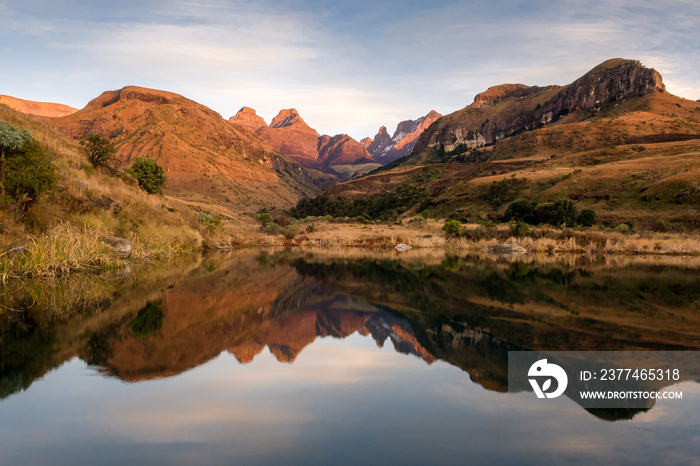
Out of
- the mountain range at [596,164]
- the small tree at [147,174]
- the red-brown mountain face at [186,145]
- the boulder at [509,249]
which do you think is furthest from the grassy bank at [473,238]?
the red-brown mountain face at [186,145]

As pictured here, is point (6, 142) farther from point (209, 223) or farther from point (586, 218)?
point (586, 218)

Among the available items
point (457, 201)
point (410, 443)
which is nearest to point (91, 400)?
point (410, 443)

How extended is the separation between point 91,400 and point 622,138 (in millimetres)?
130385

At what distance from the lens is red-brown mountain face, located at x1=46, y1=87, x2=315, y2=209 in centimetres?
13112

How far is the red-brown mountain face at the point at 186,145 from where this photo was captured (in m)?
131

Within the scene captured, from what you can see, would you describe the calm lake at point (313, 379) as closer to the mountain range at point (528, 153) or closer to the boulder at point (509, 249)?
the boulder at point (509, 249)

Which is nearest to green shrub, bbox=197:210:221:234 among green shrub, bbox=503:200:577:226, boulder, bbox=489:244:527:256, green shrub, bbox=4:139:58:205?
green shrub, bbox=4:139:58:205

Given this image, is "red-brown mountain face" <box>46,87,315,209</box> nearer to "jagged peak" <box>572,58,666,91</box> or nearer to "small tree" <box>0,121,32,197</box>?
"small tree" <box>0,121,32,197</box>

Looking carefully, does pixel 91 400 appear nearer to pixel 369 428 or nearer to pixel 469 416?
pixel 369 428

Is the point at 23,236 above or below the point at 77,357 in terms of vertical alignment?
above

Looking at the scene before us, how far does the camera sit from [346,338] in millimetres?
10453

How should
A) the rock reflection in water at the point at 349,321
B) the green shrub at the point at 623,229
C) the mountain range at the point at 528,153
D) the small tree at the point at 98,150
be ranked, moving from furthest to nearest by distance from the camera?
1. the mountain range at the point at 528,153
2. the green shrub at the point at 623,229
3. the small tree at the point at 98,150
4. the rock reflection in water at the point at 349,321
